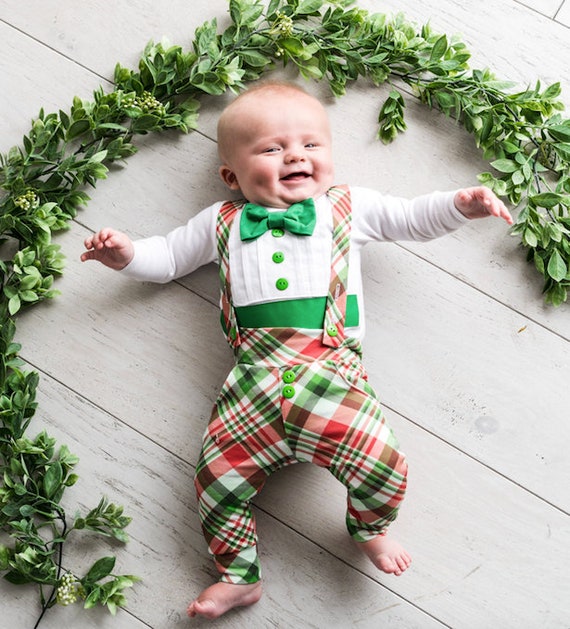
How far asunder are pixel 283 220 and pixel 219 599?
63 cm

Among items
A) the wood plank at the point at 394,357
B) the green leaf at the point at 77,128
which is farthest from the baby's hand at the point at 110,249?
the green leaf at the point at 77,128

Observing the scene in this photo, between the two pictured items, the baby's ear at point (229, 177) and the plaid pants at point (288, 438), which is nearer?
the plaid pants at point (288, 438)

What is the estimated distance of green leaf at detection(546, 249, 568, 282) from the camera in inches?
50.3

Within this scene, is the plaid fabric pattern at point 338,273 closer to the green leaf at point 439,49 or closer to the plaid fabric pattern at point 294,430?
the plaid fabric pattern at point 294,430

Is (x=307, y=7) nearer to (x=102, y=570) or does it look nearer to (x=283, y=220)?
(x=283, y=220)

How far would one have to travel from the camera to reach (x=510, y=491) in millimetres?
1295

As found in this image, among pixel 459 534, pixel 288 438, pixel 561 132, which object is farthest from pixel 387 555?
pixel 561 132

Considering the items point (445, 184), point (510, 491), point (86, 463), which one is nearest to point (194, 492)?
point (86, 463)

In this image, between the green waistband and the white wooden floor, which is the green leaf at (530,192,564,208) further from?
the green waistband

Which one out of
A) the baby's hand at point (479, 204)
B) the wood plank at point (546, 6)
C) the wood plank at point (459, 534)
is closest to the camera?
the baby's hand at point (479, 204)

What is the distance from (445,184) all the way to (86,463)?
2.69ft

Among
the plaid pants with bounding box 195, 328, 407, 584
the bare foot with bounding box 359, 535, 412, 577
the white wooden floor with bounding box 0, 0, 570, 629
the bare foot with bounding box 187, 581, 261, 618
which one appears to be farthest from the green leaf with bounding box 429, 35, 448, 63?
the bare foot with bounding box 187, 581, 261, 618

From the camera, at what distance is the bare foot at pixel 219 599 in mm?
1219

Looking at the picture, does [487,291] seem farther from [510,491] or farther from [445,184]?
[510,491]
